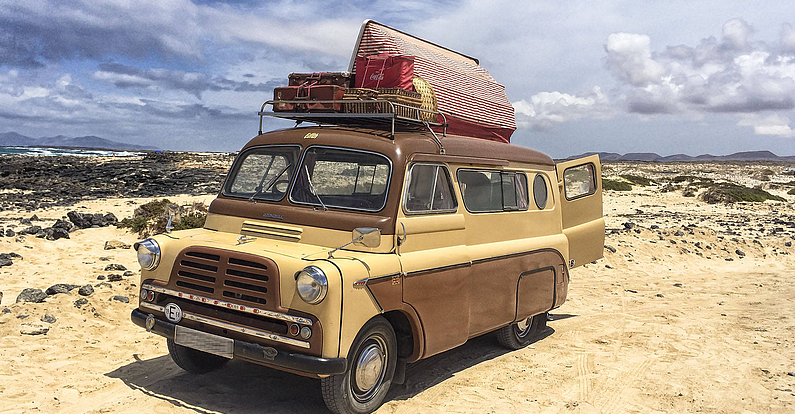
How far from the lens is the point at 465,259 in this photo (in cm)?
670

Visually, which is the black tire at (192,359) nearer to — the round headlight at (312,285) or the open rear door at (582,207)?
the round headlight at (312,285)

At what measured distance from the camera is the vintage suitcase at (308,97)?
22.6 feet

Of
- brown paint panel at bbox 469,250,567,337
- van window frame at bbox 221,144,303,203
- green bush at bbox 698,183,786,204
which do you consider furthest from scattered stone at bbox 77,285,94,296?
green bush at bbox 698,183,786,204

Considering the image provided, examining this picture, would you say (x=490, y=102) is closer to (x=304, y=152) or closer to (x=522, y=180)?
(x=522, y=180)

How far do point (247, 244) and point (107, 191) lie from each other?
24388mm

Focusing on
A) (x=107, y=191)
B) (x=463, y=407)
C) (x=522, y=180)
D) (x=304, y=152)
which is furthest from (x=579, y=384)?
(x=107, y=191)

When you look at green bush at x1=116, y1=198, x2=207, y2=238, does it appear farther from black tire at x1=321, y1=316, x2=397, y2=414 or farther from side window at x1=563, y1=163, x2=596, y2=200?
black tire at x1=321, y1=316, x2=397, y2=414

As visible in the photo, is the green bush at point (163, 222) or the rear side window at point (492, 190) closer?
the rear side window at point (492, 190)

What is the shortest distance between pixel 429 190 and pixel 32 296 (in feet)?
18.6

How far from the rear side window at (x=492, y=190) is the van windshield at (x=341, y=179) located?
1.07 meters

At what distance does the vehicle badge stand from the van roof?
1934 millimetres

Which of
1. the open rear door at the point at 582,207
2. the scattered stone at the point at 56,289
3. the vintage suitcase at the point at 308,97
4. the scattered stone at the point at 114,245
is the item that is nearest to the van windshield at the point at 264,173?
the vintage suitcase at the point at 308,97

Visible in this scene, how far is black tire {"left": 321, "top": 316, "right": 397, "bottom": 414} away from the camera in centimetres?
540

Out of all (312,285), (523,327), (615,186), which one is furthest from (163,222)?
(615,186)
